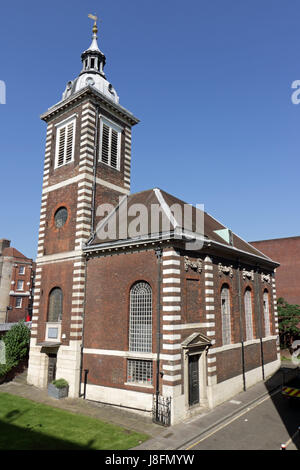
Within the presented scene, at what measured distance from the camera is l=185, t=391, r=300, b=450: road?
502 inches

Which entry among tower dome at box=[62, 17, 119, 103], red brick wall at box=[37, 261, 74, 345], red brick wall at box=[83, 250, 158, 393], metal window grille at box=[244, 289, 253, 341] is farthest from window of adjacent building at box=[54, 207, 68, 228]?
metal window grille at box=[244, 289, 253, 341]

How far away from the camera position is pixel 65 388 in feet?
63.0

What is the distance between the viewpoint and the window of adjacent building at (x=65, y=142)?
2412 centimetres

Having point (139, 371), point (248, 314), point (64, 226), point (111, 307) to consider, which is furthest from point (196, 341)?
point (64, 226)

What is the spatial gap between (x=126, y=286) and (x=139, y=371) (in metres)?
4.53

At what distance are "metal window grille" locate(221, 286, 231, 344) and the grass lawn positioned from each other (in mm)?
9143

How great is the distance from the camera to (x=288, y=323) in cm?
3572

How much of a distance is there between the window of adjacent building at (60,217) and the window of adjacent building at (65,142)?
3.64 metres

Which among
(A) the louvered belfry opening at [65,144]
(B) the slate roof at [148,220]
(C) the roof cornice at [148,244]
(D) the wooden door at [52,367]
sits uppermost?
(A) the louvered belfry opening at [65,144]

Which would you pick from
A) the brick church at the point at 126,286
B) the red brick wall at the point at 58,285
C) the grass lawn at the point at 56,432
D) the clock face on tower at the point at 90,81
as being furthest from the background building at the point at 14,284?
the grass lawn at the point at 56,432

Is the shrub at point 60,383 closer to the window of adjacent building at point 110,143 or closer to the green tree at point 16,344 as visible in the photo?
the green tree at point 16,344

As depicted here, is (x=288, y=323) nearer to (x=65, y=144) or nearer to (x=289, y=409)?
(x=289, y=409)

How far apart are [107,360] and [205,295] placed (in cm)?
672
